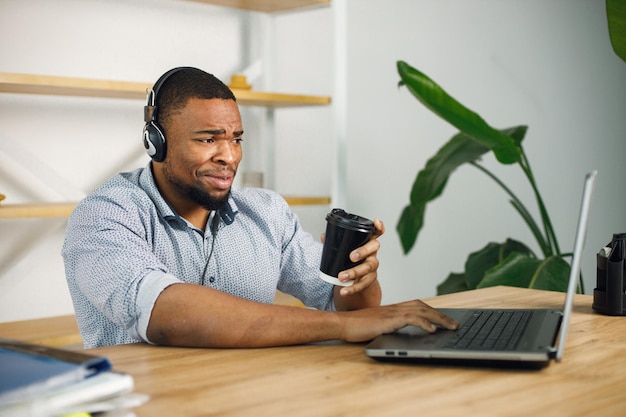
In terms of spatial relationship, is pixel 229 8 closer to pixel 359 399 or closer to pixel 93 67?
pixel 93 67

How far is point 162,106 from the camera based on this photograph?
1589mm

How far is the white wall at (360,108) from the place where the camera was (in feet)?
8.60

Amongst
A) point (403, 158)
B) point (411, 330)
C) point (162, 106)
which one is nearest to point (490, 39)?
point (403, 158)

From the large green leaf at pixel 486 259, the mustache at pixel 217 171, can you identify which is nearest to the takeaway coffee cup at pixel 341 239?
the mustache at pixel 217 171

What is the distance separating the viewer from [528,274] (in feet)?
8.00

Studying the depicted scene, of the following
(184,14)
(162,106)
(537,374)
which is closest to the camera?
(537,374)

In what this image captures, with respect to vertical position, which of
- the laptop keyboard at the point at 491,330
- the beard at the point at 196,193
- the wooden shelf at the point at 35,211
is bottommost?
the laptop keyboard at the point at 491,330

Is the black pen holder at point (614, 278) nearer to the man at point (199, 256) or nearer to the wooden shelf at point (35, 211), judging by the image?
the man at point (199, 256)

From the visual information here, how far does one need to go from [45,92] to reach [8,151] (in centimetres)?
24

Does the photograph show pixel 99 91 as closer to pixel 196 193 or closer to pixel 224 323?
pixel 196 193

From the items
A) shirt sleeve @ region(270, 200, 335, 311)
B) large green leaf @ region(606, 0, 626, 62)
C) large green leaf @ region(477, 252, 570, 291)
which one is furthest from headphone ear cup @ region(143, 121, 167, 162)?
large green leaf @ region(606, 0, 626, 62)

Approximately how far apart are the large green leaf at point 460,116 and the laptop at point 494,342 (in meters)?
1.34

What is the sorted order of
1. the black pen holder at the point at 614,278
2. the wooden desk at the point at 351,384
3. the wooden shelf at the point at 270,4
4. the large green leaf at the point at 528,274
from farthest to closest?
the wooden shelf at the point at 270,4 → the large green leaf at the point at 528,274 → the black pen holder at the point at 614,278 → the wooden desk at the point at 351,384

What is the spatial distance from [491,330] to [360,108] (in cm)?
225
